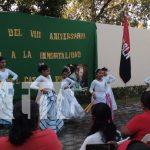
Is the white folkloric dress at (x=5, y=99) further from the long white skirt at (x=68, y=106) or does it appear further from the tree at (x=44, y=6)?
the tree at (x=44, y=6)

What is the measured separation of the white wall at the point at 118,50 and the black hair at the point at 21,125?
12.9 meters

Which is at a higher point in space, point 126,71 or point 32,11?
point 32,11

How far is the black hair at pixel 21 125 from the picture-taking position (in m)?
2.98

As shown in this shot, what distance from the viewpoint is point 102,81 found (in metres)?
11.1

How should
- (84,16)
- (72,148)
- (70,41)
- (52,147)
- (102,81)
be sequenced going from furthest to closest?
(84,16) < (70,41) < (102,81) < (72,148) < (52,147)

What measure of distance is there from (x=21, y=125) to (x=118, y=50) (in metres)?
14.3

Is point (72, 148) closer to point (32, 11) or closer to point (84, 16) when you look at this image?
point (32, 11)

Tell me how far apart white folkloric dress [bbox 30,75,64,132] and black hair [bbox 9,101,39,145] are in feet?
21.0

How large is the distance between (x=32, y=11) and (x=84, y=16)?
1100 centimetres

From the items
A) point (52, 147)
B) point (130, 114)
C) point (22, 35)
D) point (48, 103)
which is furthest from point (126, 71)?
point (52, 147)

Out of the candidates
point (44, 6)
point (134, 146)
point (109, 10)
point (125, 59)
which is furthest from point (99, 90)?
point (109, 10)

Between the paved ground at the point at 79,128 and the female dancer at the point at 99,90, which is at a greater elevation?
the female dancer at the point at 99,90

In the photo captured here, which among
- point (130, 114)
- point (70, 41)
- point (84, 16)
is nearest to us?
point (130, 114)

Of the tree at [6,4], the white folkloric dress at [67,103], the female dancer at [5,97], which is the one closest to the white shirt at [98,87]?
the white folkloric dress at [67,103]
